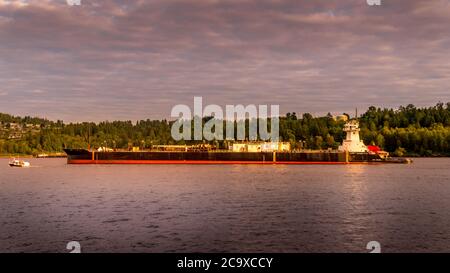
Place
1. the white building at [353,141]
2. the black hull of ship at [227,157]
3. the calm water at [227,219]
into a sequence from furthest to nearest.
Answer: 1. the white building at [353,141]
2. the black hull of ship at [227,157]
3. the calm water at [227,219]

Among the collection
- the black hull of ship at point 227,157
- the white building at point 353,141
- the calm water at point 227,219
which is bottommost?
the calm water at point 227,219

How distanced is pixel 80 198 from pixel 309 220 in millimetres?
26606

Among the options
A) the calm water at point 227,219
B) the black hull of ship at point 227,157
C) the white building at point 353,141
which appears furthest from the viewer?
the white building at point 353,141

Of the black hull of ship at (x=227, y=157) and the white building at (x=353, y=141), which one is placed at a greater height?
the white building at (x=353, y=141)

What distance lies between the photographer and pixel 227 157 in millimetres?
129750

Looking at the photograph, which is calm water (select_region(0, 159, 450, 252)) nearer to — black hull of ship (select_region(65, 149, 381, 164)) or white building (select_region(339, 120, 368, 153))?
black hull of ship (select_region(65, 149, 381, 164))

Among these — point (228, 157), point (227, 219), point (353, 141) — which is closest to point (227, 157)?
point (228, 157)

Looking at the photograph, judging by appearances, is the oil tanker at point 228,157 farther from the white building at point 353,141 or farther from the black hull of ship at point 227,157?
the white building at point 353,141

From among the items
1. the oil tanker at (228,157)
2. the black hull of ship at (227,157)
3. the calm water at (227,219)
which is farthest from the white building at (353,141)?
the calm water at (227,219)

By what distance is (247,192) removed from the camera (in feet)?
189

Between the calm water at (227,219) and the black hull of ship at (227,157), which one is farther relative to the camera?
the black hull of ship at (227,157)

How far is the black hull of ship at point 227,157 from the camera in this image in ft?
417
